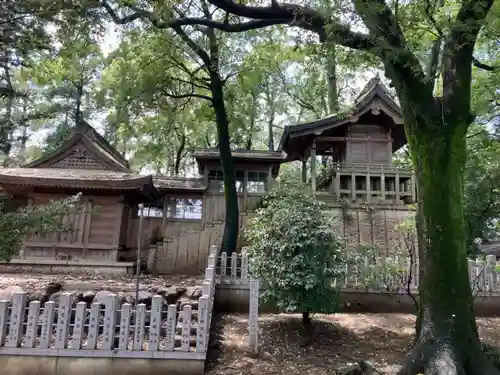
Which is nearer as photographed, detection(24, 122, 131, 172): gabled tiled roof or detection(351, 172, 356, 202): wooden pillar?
detection(24, 122, 131, 172): gabled tiled roof

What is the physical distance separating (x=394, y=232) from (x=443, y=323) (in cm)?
978

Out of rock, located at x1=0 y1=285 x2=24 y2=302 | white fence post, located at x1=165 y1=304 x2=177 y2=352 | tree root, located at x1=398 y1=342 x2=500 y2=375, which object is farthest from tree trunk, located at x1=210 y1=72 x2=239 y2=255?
tree root, located at x1=398 y1=342 x2=500 y2=375

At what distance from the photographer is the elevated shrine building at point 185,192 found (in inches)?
558

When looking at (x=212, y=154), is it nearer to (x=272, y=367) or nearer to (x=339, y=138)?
(x=339, y=138)

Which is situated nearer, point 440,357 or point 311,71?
point 440,357

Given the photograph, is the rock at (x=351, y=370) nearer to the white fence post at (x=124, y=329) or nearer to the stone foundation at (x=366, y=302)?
the white fence post at (x=124, y=329)

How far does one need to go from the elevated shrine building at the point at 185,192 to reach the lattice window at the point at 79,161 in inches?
1.5

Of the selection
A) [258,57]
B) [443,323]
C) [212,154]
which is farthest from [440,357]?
[212,154]

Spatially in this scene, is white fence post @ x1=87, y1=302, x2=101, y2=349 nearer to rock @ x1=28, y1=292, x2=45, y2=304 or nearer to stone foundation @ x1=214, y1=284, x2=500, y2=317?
rock @ x1=28, y1=292, x2=45, y2=304

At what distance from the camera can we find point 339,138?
59.1 feet

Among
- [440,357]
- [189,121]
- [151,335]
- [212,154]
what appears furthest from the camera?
[189,121]

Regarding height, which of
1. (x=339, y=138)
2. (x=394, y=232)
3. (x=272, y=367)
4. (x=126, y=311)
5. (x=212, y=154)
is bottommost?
(x=272, y=367)

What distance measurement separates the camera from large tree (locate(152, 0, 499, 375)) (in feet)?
19.1

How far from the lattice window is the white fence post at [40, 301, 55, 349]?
31.2 feet
